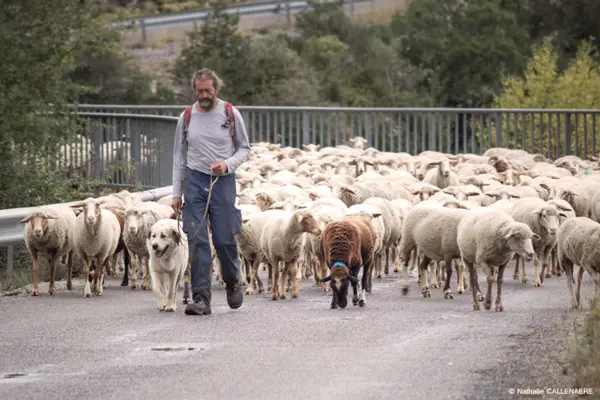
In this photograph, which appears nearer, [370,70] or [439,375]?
[439,375]

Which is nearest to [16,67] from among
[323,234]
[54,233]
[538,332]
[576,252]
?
[54,233]

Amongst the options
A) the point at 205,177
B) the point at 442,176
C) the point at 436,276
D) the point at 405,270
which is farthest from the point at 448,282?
the point at 442,176

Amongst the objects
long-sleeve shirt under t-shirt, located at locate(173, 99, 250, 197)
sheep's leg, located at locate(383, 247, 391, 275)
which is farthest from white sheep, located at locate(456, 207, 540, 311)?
sheep's leg, located at locate(383, 247, 391, 275)

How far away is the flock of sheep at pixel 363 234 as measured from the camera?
1482cm

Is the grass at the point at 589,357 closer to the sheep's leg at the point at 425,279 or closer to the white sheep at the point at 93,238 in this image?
the sheep's leg at the point at 425,279

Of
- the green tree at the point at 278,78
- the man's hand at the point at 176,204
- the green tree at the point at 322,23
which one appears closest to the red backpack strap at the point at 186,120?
the man's hand at the point at 176,204

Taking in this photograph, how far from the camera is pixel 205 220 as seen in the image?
13.6 m

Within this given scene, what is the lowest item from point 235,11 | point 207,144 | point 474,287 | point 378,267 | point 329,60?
point 378,267

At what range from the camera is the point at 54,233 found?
16500 millimetres

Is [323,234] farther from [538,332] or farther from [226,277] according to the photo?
[538,332]

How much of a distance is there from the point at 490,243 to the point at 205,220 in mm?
3004

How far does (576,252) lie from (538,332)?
241 cm

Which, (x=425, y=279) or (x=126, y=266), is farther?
(x=126, y=266)

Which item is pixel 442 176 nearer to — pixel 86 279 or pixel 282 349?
pixel 86 279
